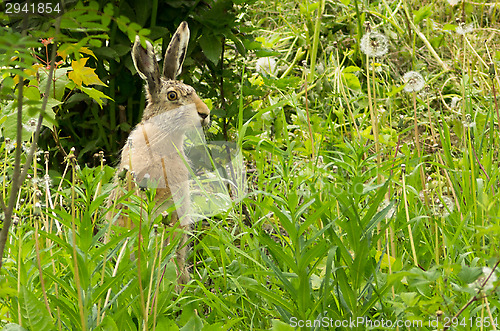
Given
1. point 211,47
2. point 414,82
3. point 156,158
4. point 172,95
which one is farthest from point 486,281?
point 211,47

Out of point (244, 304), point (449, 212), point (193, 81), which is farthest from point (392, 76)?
point (244, 304)

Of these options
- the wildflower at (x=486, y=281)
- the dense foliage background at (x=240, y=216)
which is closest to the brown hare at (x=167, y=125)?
the dense foliage background at (x=240, y=216)

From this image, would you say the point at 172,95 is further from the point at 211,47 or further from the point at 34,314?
the point at 34,314

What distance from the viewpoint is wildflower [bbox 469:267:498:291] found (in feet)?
4.21

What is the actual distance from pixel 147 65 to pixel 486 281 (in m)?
2.08

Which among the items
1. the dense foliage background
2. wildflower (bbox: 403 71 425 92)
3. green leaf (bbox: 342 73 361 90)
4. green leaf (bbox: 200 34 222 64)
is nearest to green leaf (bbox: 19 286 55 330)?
the dense foliage background

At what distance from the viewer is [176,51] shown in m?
2.91

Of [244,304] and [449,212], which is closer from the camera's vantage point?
[244,304]

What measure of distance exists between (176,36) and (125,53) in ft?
1.48

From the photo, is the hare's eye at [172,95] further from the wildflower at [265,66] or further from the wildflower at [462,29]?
the wildflower at [265,66]

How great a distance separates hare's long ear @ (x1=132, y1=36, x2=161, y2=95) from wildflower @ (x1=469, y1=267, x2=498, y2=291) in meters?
1.97

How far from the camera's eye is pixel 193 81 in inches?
154

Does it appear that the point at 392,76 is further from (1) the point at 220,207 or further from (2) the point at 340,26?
(1) the point at 220,207

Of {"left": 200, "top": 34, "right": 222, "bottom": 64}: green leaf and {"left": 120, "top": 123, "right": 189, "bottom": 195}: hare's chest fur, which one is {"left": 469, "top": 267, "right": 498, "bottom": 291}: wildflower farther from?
{"left": 200, "top": 34, "right": 222, "bottom": 64}: green leaf
